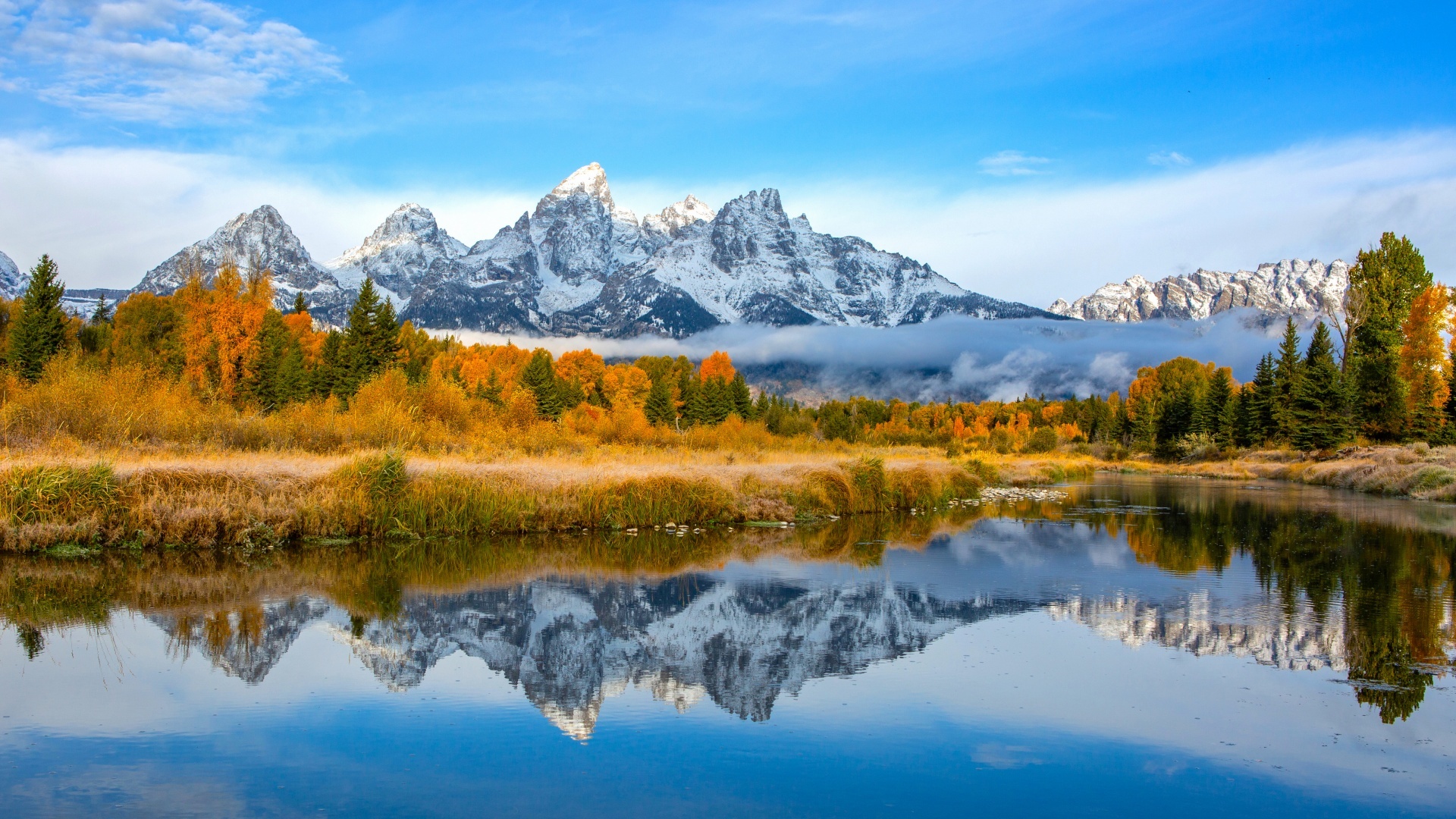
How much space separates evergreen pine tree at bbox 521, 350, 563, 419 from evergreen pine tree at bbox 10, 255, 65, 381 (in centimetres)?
3269

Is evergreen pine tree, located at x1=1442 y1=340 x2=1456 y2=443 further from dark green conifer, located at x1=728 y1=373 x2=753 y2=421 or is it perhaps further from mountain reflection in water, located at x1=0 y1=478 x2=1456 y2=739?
dark green conifer, located at x1=728 y1=373 x2=753 y2=421

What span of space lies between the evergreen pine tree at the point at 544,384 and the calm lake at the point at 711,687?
60.7 m

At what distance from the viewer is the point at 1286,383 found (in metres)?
61.2

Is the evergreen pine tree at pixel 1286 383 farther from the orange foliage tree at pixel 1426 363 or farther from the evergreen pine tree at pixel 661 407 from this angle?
the evergreen pine tree at pixel 661 407

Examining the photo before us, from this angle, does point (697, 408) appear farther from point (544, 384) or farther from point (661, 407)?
point (544, 384)

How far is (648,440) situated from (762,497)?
20.3 m

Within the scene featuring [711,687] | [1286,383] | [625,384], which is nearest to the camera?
[711,687]

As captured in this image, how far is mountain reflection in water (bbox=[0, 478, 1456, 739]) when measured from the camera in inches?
363

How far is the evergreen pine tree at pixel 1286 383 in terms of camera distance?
58.8 meters

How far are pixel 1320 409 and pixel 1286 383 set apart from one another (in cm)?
1064

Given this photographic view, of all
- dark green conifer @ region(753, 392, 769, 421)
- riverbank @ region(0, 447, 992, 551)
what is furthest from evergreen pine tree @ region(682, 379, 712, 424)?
riverbank @ region(0, 447, 992, 551)

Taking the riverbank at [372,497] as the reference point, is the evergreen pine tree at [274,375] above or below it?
above

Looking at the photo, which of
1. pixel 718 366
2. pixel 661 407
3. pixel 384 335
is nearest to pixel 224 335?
pixel 384 335

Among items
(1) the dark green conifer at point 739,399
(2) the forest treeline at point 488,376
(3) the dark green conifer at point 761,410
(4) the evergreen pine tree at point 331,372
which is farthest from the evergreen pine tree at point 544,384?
(3) the dark green conifer at point 761,410
